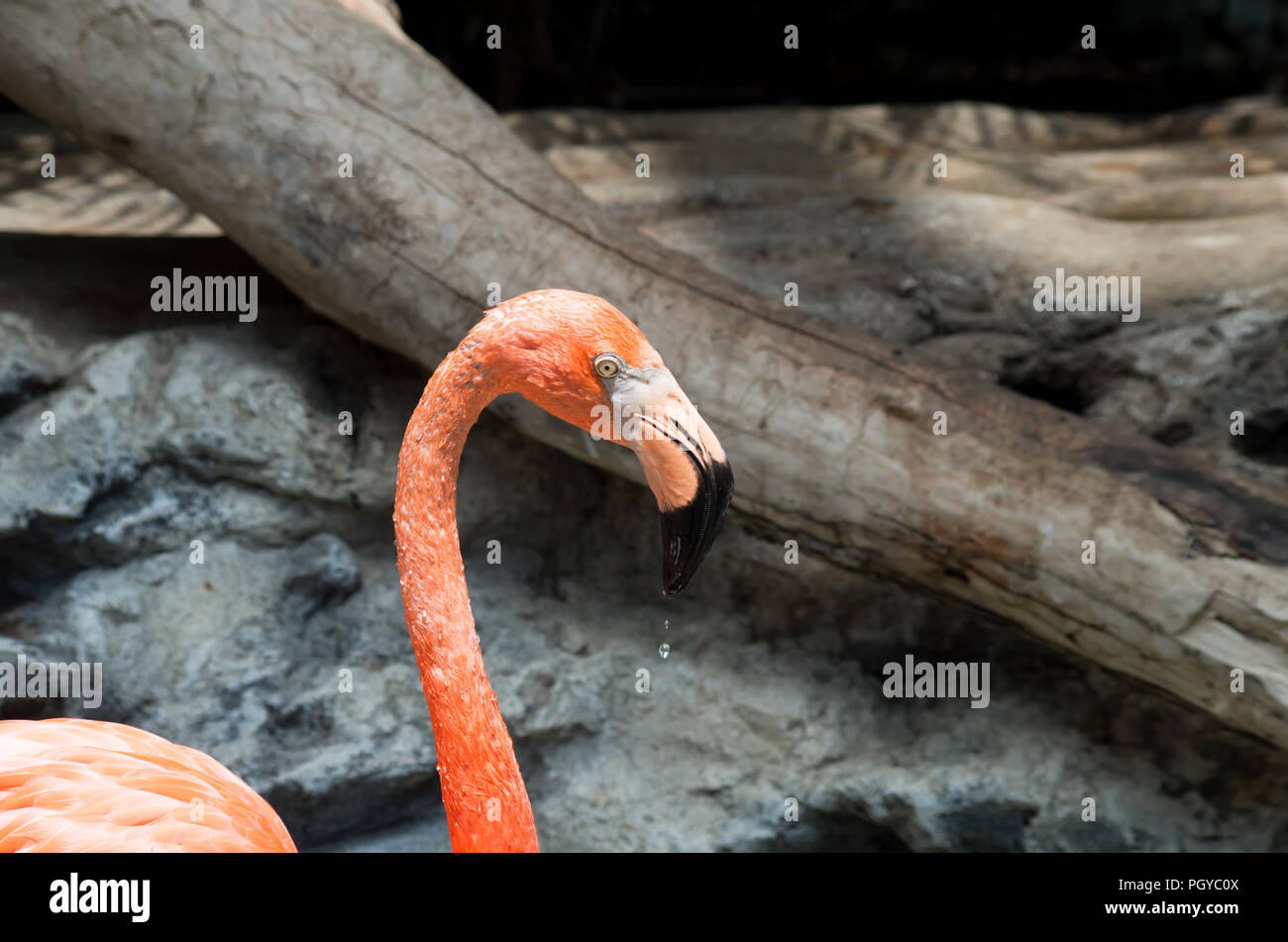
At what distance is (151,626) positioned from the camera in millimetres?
2646

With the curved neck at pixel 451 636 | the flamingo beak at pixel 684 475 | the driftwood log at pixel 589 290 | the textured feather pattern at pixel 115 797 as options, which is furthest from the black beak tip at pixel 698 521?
the driftwood log at pixel 589 290

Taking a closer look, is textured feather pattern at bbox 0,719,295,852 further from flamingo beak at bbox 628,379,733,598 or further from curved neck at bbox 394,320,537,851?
flamingo beak at bbox 628,379,733,598

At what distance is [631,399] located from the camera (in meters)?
1.53

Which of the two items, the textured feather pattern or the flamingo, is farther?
the textured feather pattern

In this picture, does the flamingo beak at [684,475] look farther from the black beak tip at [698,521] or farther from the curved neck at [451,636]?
the curved neck at [451,636]

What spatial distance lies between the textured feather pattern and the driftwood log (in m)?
1.15

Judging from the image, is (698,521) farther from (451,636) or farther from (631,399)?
(451,636)

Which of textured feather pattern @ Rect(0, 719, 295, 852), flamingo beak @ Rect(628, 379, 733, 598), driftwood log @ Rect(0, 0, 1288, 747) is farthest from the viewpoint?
driftwood log @ Rect(0, 0, 1288, 747)

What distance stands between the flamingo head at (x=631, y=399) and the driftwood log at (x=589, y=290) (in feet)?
3.32

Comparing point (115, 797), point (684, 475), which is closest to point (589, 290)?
point (684, 475)

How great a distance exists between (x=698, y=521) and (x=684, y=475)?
0.21 feet

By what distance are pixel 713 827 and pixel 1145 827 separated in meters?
0.98

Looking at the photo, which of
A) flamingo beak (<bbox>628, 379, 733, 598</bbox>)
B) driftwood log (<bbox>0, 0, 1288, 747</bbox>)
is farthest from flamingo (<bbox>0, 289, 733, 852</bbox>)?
driftwood log (<bbox>0, 0, 1288, 747</bbox>)

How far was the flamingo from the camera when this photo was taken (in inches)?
59.7
